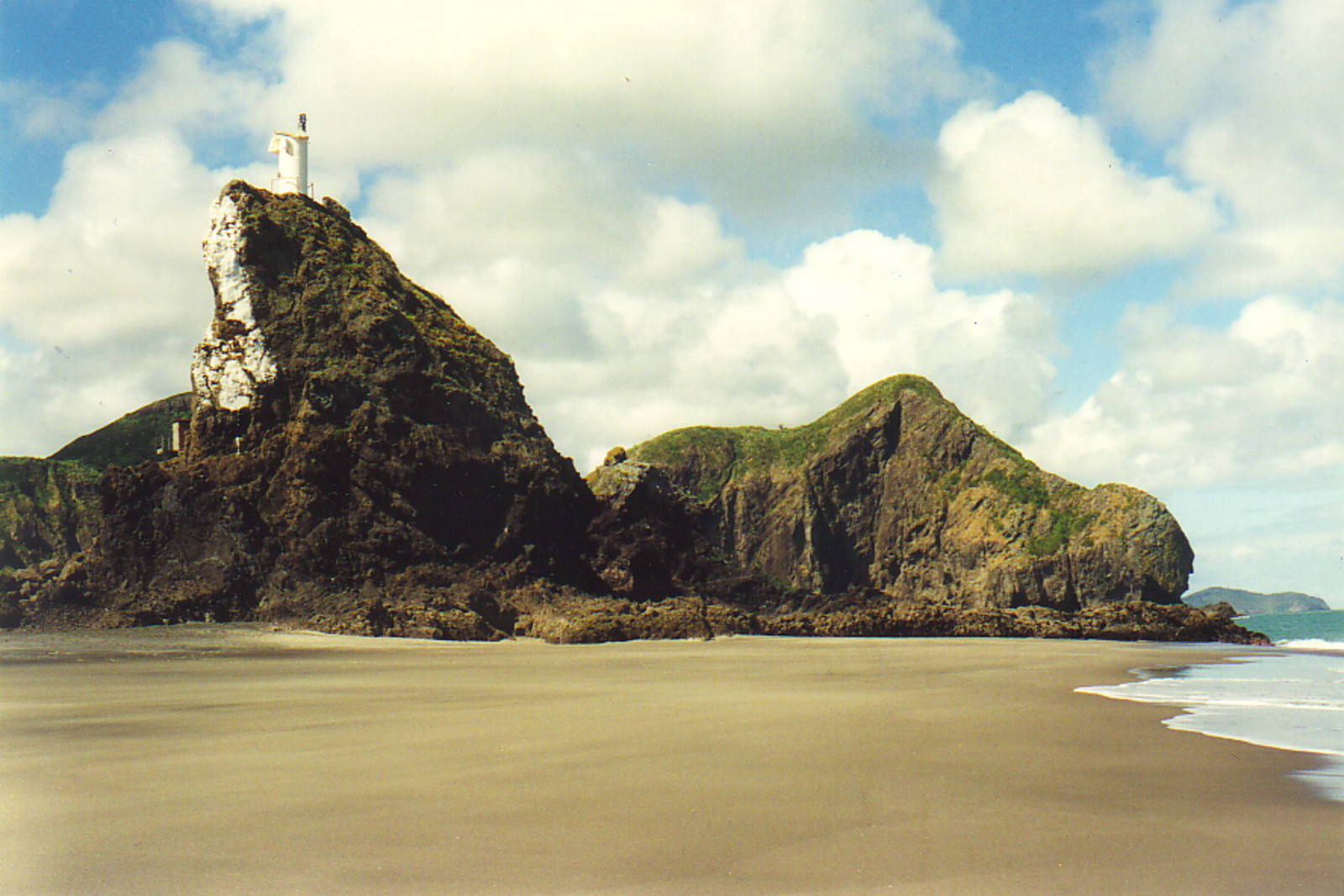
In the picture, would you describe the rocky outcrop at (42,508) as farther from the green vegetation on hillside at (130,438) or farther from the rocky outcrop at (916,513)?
the rocky outcrop at (916,513)

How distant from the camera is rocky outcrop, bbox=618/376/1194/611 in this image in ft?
188

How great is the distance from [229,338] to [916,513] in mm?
55585

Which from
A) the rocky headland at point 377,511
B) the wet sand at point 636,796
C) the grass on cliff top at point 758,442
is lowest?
the wet sand at point 636,796

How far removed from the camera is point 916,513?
2923 inches

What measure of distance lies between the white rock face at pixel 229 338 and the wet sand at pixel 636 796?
71.7 ft

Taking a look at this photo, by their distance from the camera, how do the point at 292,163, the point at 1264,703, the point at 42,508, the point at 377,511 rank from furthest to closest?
the point at 42,508, the point at 292,163, the point at 377,511, the point at 1264,703

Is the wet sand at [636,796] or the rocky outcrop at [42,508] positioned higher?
the rocky outcrop at [42,508]

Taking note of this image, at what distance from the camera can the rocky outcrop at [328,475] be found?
2611 cm

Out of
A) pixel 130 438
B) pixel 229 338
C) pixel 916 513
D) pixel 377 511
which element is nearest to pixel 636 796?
pixel 377 511

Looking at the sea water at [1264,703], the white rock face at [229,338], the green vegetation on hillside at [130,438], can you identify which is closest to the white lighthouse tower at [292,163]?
the white rock face at [229,338]

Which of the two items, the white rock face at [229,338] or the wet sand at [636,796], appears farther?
the white rock face at [229,338]

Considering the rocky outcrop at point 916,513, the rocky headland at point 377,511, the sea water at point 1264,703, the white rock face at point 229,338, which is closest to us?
the sea water at point 1264,703

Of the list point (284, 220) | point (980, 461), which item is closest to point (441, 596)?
point (284, 220)

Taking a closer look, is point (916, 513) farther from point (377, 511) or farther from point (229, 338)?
point (229, 338)
